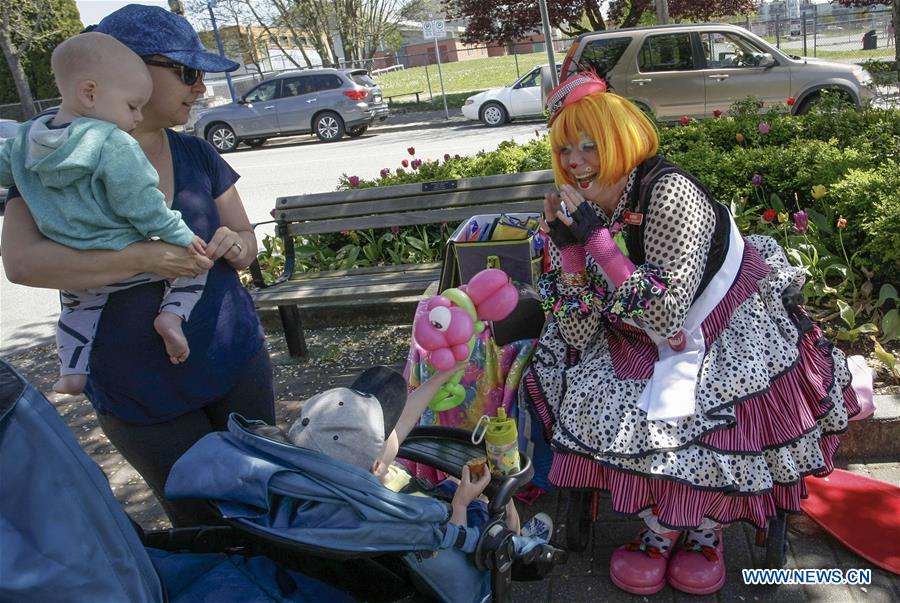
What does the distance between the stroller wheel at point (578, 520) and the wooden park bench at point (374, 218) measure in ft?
5.93

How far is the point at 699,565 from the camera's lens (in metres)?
2.57

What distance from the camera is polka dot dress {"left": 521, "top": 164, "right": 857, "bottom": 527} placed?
7.98 feet

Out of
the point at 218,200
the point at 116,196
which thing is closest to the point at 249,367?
the point at 218,200

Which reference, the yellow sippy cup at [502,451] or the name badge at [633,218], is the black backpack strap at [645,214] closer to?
the name badge at [633,218]

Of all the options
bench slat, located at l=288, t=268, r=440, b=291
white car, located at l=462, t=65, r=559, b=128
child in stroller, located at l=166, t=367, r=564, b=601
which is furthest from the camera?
white car, located at l=462, t=65, r=559, b=128

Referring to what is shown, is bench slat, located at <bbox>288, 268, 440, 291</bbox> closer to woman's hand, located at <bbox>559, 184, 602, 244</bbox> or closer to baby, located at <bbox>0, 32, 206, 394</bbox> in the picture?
woman's hand, located at <bbox>559, 184, 602, 244</bbox>

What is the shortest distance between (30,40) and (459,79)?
1556cm

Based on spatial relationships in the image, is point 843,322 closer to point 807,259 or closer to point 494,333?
point 807,259

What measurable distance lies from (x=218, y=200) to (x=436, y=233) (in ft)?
10.3

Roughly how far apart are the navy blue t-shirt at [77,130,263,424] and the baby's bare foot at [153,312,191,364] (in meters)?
0.05

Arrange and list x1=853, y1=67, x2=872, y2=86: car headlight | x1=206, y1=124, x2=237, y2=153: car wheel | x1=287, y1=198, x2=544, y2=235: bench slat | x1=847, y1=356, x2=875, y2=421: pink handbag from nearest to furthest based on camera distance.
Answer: x1=847, y1=356, x2=875, y2=421: pink handbag
x1=287, y1=198, x2=544, y2=235: bench slat
x1=853, y1=67, x2=872, y2=86: car headlight
x1=206, y1=124, x2=237, y2=153: car wheel

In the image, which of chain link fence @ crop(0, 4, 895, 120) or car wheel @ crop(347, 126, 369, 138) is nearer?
car wheel @ crop(347, 126, 369, 138)

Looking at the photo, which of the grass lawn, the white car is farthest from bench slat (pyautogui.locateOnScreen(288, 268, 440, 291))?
the grass lawn

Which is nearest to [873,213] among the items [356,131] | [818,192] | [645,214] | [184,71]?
[818,192]
